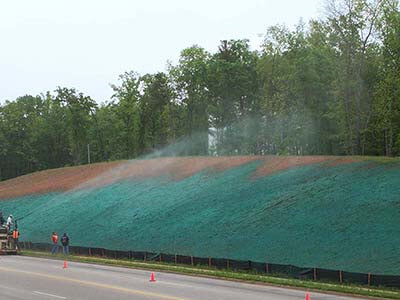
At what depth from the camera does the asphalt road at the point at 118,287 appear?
2359cm

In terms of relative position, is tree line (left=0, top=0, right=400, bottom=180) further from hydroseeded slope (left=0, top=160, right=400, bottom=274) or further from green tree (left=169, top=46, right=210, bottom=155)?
hydroseeded slope (left=0, top=160, right=400, bottom=274)

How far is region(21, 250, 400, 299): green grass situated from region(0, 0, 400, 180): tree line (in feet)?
106

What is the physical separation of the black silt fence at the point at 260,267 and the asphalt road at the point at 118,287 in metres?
2.99

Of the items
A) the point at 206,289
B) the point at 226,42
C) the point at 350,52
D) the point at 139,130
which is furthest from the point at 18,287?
the point at 139,130

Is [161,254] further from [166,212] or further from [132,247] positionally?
[166,212]

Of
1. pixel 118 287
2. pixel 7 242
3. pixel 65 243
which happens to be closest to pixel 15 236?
pixel 7 242

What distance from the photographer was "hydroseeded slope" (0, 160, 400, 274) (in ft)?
116

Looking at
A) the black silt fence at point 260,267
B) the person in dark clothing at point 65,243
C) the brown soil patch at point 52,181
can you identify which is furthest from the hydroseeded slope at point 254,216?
the brown soil patch at point 52,181

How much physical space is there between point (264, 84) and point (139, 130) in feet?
94.9

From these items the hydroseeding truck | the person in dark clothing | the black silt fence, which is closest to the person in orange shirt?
the hydroseeding truck

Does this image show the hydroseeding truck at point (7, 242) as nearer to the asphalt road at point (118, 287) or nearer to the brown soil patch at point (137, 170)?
the asphalt road at point (118, 287)

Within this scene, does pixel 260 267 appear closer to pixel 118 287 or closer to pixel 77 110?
pixel 118 287

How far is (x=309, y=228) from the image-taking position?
1535 inches

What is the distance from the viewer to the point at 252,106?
92.4 m
